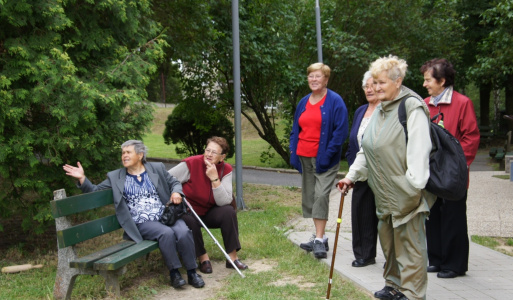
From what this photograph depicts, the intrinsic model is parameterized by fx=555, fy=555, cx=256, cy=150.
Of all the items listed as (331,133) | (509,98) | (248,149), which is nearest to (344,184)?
(331,133)

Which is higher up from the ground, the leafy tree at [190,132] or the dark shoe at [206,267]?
the leafy tree at [190,132]

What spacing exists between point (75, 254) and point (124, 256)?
476 millimetres

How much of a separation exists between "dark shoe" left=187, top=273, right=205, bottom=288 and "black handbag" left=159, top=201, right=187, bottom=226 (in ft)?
1.70

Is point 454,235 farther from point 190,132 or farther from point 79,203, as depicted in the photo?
point 190,132

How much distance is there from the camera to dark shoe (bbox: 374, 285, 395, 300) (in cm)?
426

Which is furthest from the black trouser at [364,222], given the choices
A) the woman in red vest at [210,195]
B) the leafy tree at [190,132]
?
the leafy tree at [190,132]

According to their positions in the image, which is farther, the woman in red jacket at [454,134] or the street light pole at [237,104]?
the street light pole at [237,104]

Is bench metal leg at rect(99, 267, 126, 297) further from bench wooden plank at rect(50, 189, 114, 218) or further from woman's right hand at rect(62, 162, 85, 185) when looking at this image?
woman's right hand at rect(62, 162, 85, 185)

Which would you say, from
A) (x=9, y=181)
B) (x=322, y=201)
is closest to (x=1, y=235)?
(x=9, y=181)

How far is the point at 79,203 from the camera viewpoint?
4652mm

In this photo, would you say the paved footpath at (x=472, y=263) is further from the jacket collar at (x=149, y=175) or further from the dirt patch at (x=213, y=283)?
the jacket collar at (x=149, y=175)

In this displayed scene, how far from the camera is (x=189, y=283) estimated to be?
16.4 feet

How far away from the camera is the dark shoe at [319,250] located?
5.49m

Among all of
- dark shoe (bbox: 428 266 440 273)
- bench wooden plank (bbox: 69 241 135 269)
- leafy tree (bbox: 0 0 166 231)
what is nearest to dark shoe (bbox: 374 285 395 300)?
dark shoe (bbox: 428 266 440 273)
